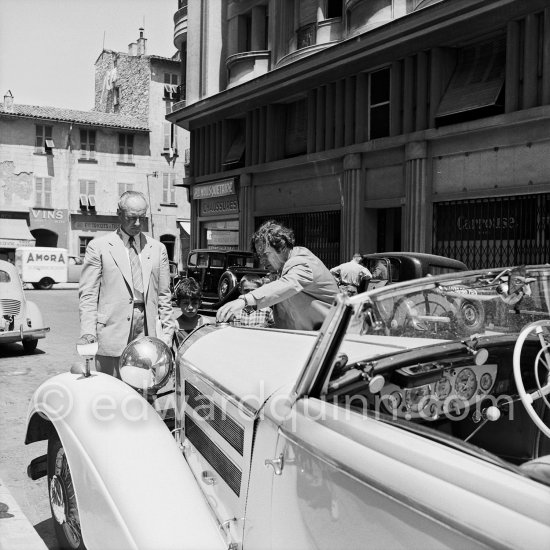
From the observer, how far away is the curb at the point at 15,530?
3262mm

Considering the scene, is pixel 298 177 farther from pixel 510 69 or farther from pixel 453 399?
pixel 453 399

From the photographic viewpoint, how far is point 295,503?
1.92m

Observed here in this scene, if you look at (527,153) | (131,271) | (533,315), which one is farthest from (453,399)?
(527,153)

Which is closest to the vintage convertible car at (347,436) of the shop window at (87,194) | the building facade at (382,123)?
the building facade at (382,123)

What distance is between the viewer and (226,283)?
52.6 ft

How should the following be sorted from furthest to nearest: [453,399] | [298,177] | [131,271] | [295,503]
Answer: [298,177], [131,271], [453,399], [295,503]

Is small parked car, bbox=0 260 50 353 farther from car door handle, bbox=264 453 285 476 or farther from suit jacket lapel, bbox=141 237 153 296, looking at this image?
car door handle, bbox=264 453 285 476

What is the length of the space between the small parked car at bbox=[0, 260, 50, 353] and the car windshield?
28.4 ft

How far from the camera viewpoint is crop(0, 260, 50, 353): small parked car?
973 cm

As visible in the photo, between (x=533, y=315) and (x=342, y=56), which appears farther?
(x=342, y=56)

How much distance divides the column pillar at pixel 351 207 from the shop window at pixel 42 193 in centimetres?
2705

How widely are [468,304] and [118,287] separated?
286 centimetres

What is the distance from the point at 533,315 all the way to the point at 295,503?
1.20 m

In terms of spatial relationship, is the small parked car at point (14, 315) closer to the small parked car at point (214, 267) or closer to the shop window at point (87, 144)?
the small parked car at point (214, 267)
